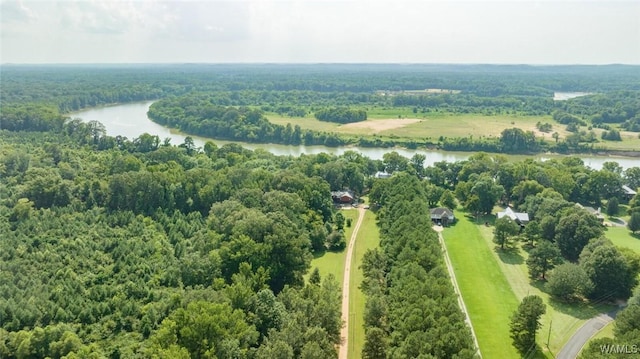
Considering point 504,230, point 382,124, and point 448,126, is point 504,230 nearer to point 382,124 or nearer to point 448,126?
point 448,126

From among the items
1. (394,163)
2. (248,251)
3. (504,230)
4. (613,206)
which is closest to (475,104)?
(394,163)

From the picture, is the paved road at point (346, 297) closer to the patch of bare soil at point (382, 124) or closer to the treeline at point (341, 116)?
the patch of bare soil at point (382, 124)

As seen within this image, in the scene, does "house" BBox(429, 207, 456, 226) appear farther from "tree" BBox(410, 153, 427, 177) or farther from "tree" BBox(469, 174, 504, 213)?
"tree" BBox(410, 153, 427, 177)

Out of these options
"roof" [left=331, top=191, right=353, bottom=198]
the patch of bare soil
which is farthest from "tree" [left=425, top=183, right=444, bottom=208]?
the patch of bare soil


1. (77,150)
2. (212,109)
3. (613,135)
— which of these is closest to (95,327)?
(77,150)

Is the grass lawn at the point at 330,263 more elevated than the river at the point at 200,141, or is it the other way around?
the river at the point at 200,141

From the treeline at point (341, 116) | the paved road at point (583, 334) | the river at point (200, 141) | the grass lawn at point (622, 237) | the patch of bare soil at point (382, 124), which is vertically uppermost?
the treeline at point (341, 116)

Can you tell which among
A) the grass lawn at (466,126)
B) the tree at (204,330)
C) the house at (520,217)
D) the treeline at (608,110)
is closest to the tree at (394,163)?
the house at (520,217)
